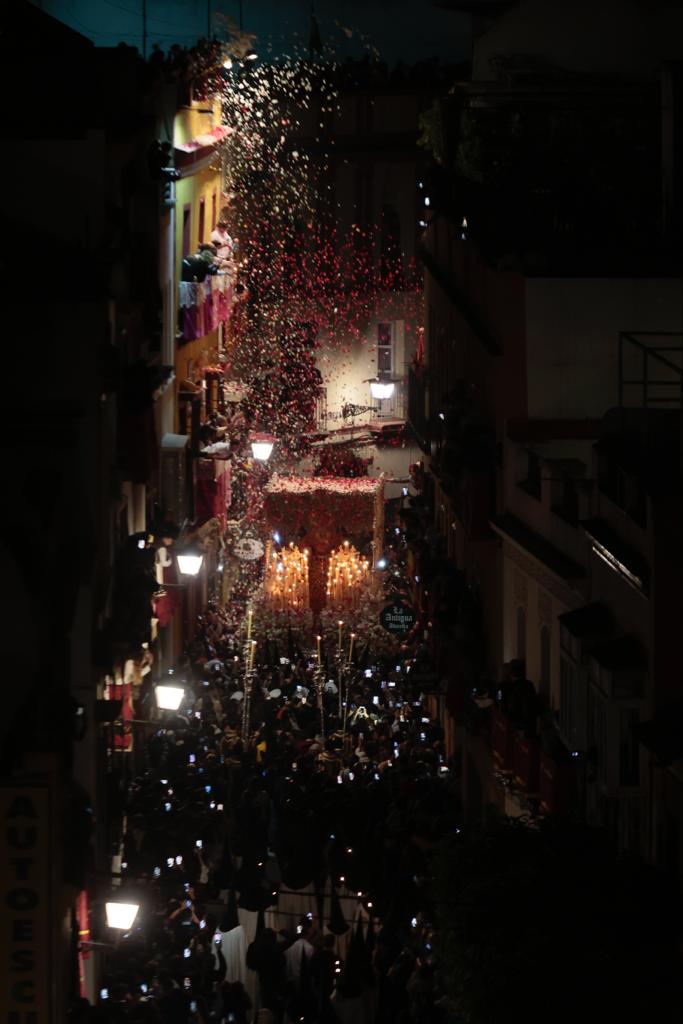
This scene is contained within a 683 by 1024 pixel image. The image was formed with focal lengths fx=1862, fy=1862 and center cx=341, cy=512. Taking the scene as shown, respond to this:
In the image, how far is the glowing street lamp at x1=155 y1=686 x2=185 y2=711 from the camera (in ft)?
83.9

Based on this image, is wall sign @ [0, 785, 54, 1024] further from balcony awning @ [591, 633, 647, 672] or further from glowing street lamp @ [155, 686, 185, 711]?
glowing street lamp @ [155, 686, 185, 711]

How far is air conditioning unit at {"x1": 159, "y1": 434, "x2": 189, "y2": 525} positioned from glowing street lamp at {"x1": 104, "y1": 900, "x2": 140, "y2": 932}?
13.2 meters

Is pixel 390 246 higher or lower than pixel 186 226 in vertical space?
higher

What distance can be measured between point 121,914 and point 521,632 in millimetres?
6413

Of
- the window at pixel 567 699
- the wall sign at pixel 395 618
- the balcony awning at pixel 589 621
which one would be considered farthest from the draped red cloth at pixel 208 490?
the balcony awning at pixel 589 621

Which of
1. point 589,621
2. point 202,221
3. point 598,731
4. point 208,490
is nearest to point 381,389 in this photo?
point 202,221

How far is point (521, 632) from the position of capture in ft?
77.4

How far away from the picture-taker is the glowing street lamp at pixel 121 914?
66.1ft

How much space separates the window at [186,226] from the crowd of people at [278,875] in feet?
42.6

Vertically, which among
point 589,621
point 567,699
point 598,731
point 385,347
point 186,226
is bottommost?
point 598,731

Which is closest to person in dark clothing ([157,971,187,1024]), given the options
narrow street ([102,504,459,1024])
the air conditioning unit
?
narrow street ([102,504,459,1024])

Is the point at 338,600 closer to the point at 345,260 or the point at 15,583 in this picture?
the point at 345,260

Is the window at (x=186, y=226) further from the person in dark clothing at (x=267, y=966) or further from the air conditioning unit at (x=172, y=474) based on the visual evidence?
the person in dark clothing at (x=267, y=966)

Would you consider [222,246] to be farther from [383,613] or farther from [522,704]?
[522,704]
